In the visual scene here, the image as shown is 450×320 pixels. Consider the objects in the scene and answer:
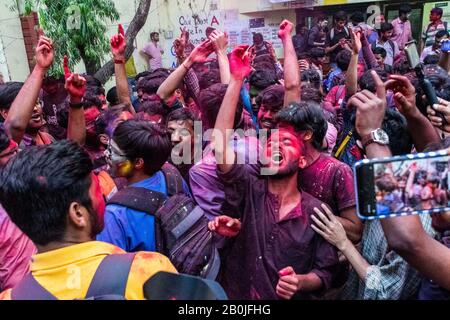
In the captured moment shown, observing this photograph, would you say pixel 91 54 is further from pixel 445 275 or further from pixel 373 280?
pixel 445 275

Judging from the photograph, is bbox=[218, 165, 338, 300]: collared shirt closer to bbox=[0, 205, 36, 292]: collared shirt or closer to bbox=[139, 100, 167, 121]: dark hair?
bbox=[0, 205, 36, 292]: collared shirt

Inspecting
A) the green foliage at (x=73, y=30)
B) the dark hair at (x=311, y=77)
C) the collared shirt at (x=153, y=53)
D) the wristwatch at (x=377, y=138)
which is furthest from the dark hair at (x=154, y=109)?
the collared shirt at (x=153, y=53)

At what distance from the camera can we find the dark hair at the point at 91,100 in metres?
3.61

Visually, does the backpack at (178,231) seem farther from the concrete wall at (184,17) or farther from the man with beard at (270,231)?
the concrete wall at (184,17)

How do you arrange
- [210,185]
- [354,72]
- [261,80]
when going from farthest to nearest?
[354,72]
[261,80]
[210,185]

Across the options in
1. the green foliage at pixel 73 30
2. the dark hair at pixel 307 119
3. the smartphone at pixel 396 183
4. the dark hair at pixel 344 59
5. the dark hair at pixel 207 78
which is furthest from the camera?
the green foliage at pixel 73 30

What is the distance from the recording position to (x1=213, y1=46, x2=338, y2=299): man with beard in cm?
202

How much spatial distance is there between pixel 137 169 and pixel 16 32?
8.49 meters

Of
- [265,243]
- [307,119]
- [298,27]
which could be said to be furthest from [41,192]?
[298,27]

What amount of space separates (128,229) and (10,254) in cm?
51

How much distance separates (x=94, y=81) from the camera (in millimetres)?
4137

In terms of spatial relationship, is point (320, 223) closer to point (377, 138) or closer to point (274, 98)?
point (377, 138)

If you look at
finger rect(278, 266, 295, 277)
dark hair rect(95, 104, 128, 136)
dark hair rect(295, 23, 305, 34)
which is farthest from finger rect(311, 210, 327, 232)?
dark hair rect(295, 23, 305, 34)

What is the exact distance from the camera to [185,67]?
3514mm
